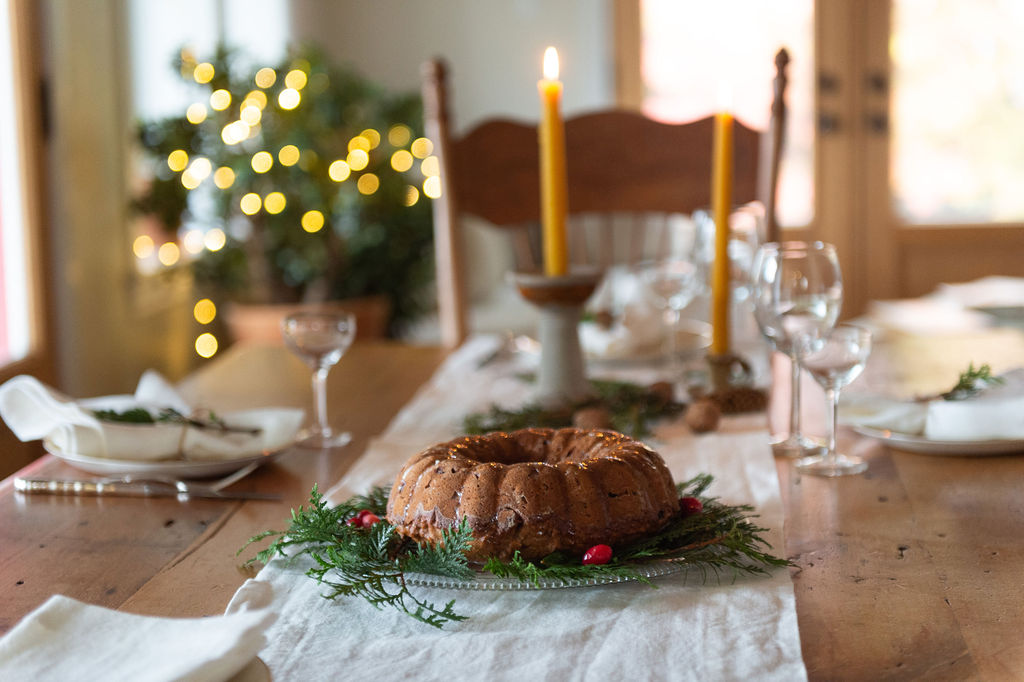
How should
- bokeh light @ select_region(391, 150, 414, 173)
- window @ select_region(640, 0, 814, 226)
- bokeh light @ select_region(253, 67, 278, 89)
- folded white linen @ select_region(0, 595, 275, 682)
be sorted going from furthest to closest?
window @ select_region(640, 0, 814, 226) → bokeh light @ select_region(391, 150, 414, 173) → bokeh light @ select_region(253, 67, 278, 89) → folded white linen @ select_region(0, 595, 275, 682)

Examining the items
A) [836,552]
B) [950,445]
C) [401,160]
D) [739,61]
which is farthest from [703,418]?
[739,61]

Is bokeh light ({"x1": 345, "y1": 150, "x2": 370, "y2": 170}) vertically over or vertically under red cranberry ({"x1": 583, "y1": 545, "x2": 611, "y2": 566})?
over

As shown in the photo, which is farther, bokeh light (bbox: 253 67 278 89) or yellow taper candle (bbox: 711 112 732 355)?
bokeh light (bbox: 253 67 278 89)

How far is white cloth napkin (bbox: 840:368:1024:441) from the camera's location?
3.11ft

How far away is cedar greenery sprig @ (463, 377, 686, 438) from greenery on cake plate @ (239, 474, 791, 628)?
331 millimetres

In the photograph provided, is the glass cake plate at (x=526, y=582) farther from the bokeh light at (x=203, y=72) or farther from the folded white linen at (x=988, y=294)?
the bokeh light at (x=203, y=72)

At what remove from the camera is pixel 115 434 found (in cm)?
95

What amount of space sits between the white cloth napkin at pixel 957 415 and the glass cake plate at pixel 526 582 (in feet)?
1.43

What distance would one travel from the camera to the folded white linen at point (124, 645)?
0.50 metres

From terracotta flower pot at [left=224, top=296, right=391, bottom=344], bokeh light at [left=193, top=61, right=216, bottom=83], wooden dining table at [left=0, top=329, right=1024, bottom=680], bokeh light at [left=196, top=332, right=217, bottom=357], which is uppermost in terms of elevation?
bokeh light at [left=193, top=61, right=216, bottom=83]

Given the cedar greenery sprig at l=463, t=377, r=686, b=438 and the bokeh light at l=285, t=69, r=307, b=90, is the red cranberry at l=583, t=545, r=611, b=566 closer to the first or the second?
the cedar greenery sprig at l=463, t=377, r=686, b=438

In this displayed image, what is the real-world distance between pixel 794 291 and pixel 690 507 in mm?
329

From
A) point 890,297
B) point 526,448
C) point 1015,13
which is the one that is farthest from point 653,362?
point 1015,13

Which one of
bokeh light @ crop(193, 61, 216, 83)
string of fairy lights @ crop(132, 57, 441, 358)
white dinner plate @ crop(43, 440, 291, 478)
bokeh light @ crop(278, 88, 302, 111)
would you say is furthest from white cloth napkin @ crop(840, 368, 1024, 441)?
bokeh light @ crop(278, 88, 302, 111)
